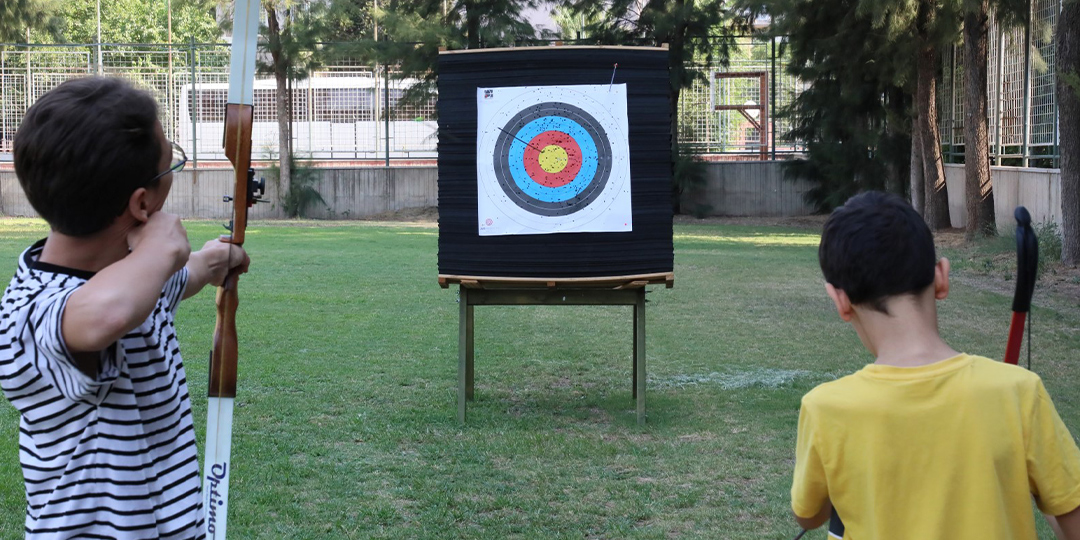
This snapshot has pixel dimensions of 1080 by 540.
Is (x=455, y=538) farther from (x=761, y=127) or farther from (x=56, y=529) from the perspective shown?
(x=761, y=127)

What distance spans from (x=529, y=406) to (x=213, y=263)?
363 cm

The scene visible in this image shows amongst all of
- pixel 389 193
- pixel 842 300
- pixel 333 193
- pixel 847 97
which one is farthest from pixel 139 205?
pixel 389 193

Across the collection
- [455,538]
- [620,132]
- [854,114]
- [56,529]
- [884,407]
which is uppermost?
[854,114]

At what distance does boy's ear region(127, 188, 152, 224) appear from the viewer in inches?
64.8

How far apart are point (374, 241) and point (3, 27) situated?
13913 mm

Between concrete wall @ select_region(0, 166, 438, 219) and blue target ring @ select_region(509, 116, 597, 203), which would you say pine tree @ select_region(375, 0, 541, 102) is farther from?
blue target ring @ select_region(509, 116, 597, 203)

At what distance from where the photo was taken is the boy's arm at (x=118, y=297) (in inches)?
60.6

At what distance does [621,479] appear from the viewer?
14.1 feet

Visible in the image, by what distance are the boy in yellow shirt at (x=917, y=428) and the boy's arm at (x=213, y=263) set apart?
1.20 meters

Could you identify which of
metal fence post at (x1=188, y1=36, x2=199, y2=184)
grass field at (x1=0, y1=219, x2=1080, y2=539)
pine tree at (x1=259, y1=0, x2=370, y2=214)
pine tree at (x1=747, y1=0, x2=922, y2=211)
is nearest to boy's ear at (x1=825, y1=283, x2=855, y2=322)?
grass field at (x1=0, y1=219, x2=1080, y2=539)

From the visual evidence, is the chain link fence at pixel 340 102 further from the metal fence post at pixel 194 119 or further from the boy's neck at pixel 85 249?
the boy's neck at pixel 85 249

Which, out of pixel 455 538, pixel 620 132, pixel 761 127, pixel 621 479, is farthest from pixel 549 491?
pixel 761 127

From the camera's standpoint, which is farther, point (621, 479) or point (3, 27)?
point (3, 27)

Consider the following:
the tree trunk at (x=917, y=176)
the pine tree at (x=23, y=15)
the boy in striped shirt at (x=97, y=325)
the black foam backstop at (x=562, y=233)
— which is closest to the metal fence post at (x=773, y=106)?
the tree trunk at (x=917, y=176)
